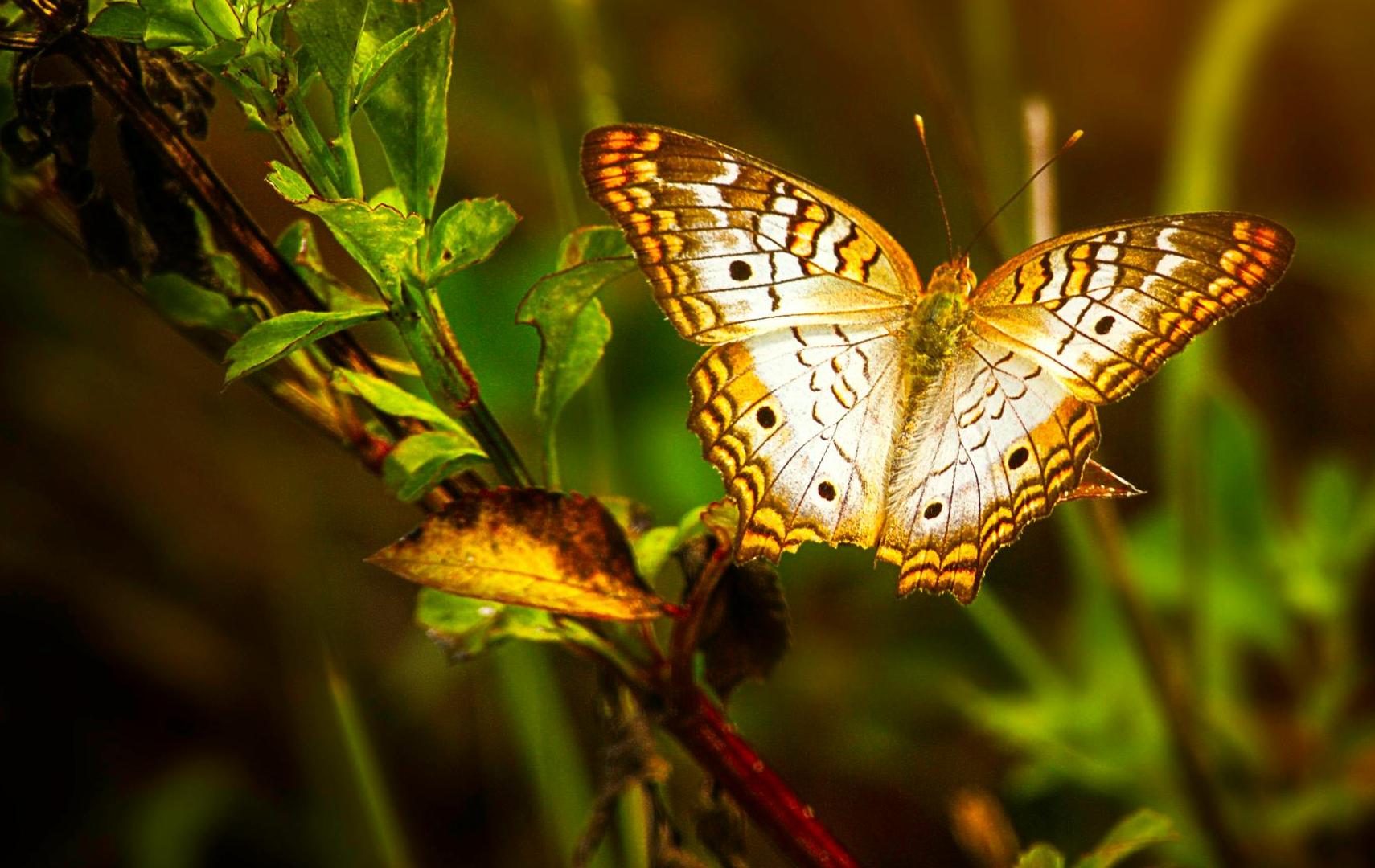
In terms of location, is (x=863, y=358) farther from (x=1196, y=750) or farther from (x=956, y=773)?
(x=956, y=773)

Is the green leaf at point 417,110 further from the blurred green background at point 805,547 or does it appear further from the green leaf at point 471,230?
the blurred green background at point 805,547

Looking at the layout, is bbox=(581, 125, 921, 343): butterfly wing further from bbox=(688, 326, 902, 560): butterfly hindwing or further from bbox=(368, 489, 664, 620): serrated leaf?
bbox=(368, 489, 664, 620): serrated leaf

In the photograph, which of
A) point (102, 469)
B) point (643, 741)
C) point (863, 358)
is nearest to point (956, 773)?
point (863, 358)

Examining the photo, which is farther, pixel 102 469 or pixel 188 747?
pixel 102 469

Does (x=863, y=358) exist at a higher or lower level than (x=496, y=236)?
lower

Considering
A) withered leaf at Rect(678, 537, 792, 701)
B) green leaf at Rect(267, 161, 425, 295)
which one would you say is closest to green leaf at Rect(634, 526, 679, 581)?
withered leaf at Rect(678, 537, 792, 701)

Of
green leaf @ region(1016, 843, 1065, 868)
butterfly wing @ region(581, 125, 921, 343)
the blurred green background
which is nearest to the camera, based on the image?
green leaf @ region(1016, 843, 1065, 868)

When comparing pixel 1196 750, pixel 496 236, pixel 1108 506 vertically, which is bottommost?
pixel 1196 750

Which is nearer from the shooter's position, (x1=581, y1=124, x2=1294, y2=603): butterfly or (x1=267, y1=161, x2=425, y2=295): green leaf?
(x1=267, y1=161, x2=425, y2=295): green leaf
